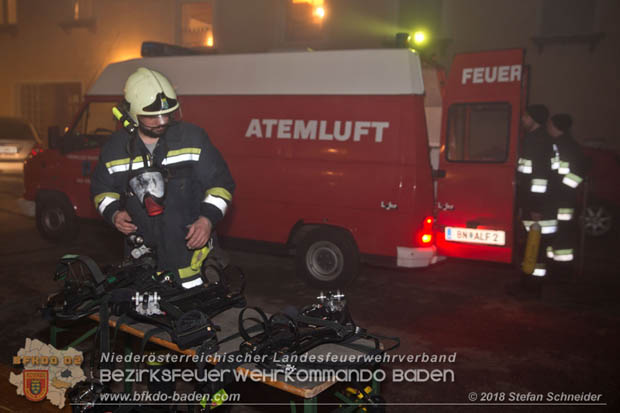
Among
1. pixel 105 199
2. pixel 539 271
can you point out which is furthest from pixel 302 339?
pixel 539 271

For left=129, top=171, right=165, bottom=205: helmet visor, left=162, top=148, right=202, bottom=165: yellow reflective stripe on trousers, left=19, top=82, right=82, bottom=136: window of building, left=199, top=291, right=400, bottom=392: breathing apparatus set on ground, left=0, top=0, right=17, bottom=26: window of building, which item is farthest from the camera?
left=0, top=0, right=17, bottom=26: window of building

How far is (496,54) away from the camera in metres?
6.22

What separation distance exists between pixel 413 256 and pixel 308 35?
980 centimetres

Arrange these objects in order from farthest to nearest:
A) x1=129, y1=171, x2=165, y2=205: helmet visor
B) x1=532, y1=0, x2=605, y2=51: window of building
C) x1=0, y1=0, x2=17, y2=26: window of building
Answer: x1=0, y1=0, x2=17, y2=26: window of building < x1=532, y1=0, x2=605, y2=51: window of building < x1=129, y1=171, x2=165, y2=205: helmet visor

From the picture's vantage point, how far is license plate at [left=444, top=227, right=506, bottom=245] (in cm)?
631

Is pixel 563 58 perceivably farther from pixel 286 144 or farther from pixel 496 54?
pixel 286 144

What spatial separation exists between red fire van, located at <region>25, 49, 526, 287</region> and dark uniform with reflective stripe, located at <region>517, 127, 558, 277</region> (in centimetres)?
Answer: 39

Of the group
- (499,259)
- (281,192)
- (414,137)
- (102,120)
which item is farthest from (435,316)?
(102,120)

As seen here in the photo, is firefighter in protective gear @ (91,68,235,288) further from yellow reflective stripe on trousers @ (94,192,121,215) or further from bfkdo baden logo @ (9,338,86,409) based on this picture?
bfkdo baden logo @ (9,338,86,409)

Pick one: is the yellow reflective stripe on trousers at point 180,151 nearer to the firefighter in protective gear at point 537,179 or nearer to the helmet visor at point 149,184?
the helmet visor at point 149,184

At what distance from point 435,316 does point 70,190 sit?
5469mm

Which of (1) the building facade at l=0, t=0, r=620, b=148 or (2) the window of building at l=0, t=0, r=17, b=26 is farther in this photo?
(2) the window of building at l=0, t=0, r=17, b=26

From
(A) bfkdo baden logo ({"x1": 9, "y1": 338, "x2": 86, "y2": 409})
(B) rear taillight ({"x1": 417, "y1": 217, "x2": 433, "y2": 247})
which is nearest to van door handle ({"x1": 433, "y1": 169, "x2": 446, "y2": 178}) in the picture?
(B) rear taillight ({"x1": 417, "y1": 217, "x2": 433, "y2": 247})

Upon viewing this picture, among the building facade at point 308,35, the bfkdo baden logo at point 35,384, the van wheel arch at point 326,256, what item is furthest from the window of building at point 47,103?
the bfkdo baden logo at point 35,384
